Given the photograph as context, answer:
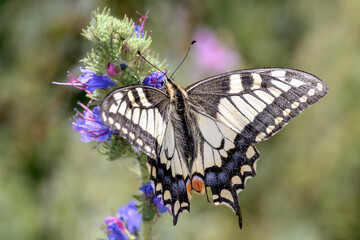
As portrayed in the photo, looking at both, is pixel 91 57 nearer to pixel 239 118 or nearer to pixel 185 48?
pixel 239 118

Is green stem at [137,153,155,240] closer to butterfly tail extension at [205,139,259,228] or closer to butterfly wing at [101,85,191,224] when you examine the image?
butterfly wing at [101,85,191,224]

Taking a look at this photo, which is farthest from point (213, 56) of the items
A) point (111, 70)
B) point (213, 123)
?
point (111, 70)

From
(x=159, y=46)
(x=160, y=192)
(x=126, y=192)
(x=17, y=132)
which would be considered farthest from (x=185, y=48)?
(x=160, y=192)

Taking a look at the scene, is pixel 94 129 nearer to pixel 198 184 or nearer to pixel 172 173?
pixel 172 173

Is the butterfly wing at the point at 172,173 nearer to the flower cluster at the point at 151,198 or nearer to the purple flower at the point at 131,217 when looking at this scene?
the flower cluster at the point at 151,198

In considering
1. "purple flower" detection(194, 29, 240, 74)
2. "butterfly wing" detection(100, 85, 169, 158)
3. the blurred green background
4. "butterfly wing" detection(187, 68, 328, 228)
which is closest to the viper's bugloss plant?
"butterfly wing" detection(100, 85, 169, 158)

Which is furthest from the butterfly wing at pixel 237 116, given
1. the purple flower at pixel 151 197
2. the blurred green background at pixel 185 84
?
the blurred green background at pixel 185 84
